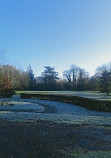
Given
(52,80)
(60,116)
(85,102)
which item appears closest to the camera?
(60,116)

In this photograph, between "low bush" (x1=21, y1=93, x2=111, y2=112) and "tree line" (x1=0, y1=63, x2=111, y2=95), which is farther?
"tree line" (x1=0, y1=63, x2=111, y2=95)

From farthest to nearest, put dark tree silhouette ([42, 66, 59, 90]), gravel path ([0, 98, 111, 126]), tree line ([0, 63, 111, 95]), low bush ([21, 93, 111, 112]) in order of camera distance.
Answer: dark tree silhouette ([42, 66, 59, 90]) → tree line ([0, 63, 111, 95]) → low bush ([21, 93, 111, 112]) → gravel path ([0, 98, 111, 126])

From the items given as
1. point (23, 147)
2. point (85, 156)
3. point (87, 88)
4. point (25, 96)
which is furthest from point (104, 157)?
point (87, 88)

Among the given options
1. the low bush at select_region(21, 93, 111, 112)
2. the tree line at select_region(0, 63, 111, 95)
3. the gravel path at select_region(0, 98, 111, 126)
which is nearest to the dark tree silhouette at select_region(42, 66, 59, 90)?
the tree line at select_region(0, 63, 111, 95)

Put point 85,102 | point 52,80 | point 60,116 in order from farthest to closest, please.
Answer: point 52,80 → point 85,102 → point 60,116

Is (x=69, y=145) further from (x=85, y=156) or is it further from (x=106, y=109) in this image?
(x=106, y=109)

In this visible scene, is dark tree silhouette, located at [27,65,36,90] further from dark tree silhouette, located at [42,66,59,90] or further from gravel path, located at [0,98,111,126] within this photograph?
gravel path, located at [0,98,111,126]

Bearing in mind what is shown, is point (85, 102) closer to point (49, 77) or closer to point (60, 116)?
point (60, 116)

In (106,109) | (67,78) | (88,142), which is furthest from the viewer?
(67,78)

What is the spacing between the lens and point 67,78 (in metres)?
87.0

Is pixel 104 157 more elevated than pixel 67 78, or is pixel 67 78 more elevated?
pixel 67 78

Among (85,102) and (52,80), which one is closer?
(85,102)

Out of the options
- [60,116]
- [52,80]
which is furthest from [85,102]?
[52,80]

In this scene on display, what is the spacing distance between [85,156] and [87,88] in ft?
231
